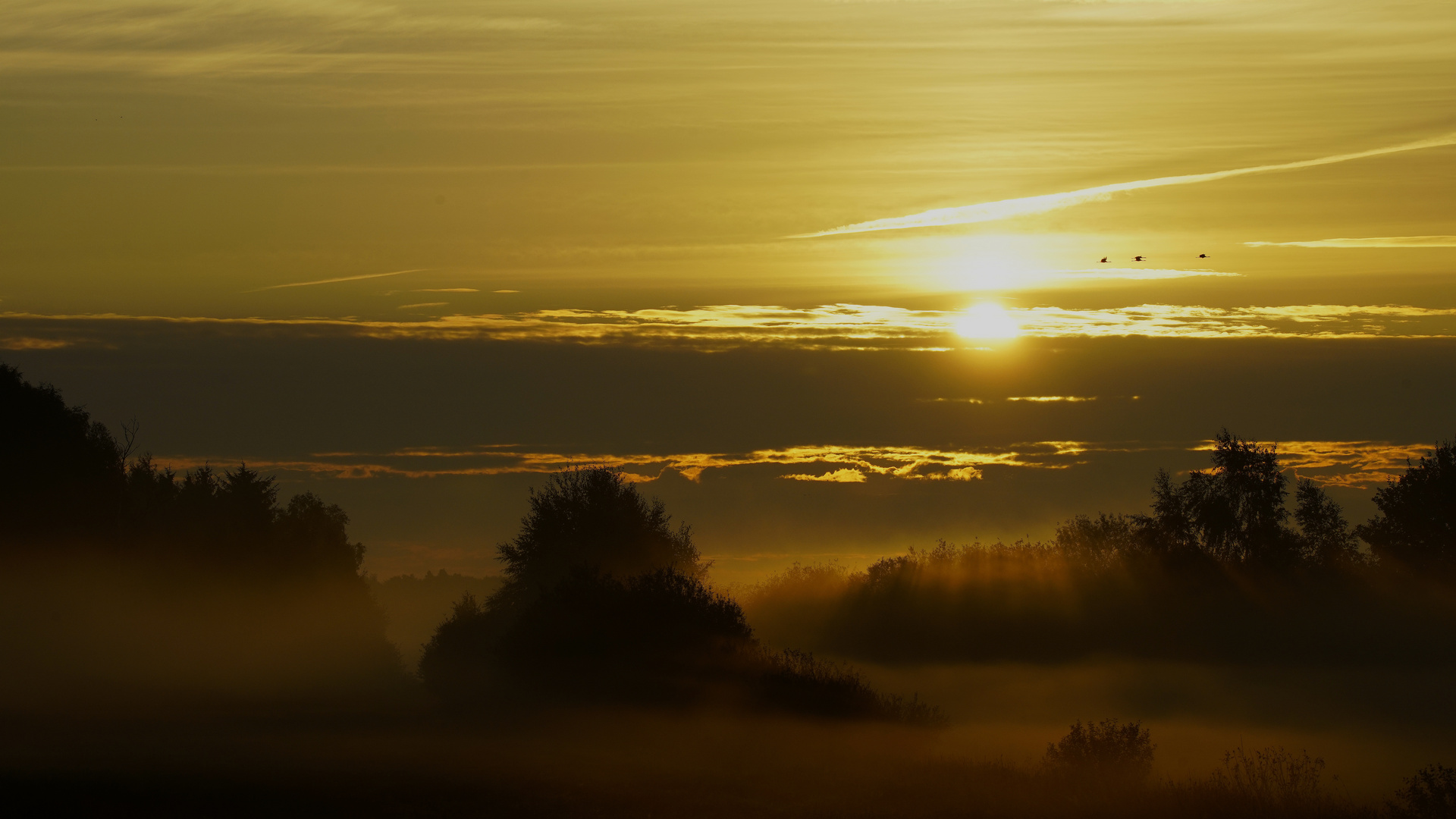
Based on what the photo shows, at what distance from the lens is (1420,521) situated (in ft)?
297

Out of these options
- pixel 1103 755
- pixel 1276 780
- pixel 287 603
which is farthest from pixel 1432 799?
pixel 287 603

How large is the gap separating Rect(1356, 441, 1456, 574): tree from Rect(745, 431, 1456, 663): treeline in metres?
0.10

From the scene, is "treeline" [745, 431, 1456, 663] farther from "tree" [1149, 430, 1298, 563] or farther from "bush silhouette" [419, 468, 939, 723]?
"bush silhouette" [419, 468, 939, 723]

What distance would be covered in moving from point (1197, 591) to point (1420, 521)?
61.9 feet

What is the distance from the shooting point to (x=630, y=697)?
166 ft

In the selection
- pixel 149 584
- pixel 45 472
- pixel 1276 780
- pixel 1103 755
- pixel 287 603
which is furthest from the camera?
pixel 287 603

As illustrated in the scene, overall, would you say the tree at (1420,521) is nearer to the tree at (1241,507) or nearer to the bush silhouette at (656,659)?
the tree at (1241,507)

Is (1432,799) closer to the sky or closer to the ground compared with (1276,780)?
closer to the sky

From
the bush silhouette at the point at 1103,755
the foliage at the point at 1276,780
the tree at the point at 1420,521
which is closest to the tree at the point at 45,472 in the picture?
the bush silhouette at the point at 1103,755

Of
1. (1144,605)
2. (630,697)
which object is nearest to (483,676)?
(630,697)

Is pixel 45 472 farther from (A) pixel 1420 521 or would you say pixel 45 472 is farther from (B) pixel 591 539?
(A) pixel 1420 521

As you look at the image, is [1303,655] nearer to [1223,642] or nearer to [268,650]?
[1223,642]

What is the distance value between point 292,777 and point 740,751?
17893 mm

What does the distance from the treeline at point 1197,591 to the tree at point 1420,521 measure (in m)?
0.10
